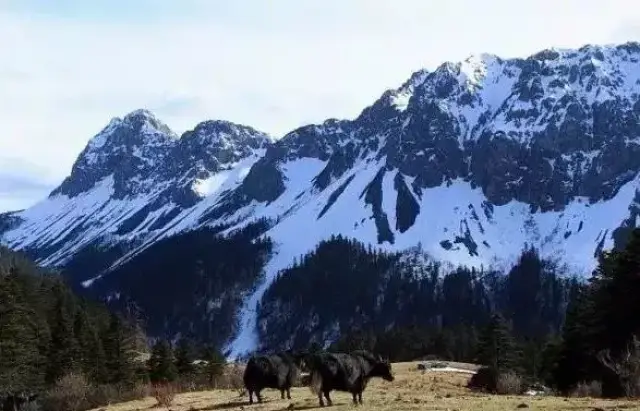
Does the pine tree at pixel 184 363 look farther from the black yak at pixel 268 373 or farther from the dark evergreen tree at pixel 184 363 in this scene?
the black yak at pixel 268 373

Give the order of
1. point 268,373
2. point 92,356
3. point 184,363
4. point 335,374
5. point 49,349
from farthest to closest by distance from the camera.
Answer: point 184,363 → point 49,349 → point 92,356 → point 268,373 → point 335,374

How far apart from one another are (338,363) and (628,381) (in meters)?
12.9

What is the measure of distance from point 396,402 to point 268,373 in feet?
18.9

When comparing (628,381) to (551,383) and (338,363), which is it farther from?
(551,383)

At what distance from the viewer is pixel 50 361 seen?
72.1 meters

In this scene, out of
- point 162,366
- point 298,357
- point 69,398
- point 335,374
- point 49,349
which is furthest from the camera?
point 162,366

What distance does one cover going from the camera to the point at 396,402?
Result: 2719cm

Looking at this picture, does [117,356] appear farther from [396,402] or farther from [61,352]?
[396,402]

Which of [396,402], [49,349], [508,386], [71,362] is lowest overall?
[508,386]

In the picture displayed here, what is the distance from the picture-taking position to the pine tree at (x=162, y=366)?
7844cm

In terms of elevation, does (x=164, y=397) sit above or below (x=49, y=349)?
below

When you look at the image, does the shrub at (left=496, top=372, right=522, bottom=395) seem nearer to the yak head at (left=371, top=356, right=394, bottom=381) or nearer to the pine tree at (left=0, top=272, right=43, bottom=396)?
the yak head at (left=371, top=356, right=394, bottom=381)

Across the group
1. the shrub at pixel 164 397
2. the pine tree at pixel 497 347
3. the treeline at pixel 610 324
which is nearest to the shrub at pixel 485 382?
the treeline at pixel 610 324

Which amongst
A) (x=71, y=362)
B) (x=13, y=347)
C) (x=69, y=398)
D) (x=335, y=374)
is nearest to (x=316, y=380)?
(x=335, y=374)
